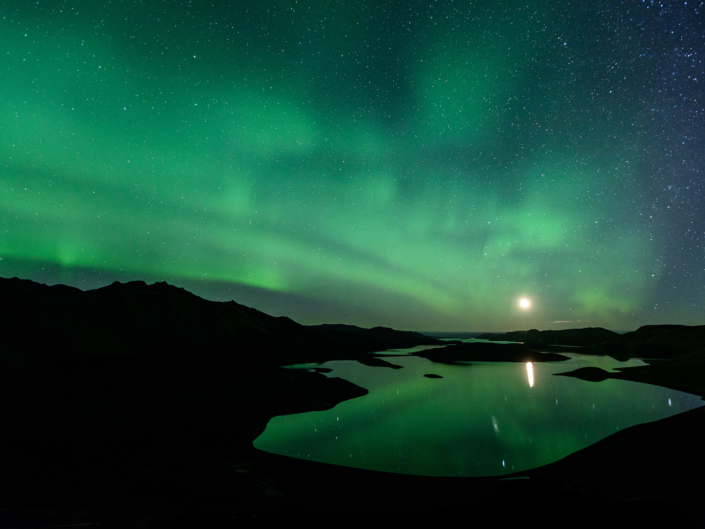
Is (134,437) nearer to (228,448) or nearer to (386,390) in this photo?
(228,448)

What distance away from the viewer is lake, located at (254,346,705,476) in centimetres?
2236

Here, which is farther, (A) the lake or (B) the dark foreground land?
(A) the lake

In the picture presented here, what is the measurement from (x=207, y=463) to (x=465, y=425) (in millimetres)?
24372

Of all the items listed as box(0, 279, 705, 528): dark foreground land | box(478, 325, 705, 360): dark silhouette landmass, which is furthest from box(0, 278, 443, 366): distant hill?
box(478, 325, 705, 360): dark silhouette landmass

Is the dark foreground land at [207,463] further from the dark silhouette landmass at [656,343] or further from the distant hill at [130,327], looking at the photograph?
the dark silhouette landmass at [656,343]

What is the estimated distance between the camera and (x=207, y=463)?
19.1 meters

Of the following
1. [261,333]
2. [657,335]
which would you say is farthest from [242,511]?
[657,335]

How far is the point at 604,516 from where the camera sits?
1291 centimetres

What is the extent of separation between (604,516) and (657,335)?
147 metres

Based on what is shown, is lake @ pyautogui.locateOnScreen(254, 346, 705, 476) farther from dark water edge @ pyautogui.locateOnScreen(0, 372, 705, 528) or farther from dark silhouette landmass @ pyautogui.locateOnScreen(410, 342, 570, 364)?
dark silhouette landmass @ pyautogui.locateOnScreen(410, 342, 570, 364)

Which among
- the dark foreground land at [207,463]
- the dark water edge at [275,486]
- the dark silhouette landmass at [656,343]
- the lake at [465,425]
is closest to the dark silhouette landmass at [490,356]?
the dark silhouette landmass at [656,343]

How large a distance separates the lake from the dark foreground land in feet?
6.33

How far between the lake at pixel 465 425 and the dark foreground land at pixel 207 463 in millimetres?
1929

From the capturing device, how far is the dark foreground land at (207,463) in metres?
13.8
